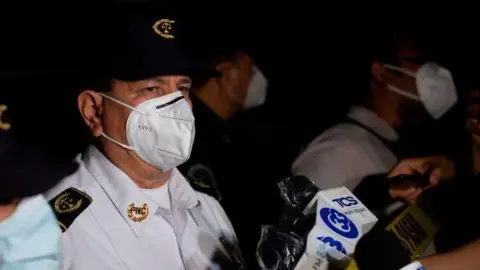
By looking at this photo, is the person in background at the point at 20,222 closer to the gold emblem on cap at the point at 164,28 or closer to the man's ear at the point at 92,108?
the man's ear at the point at 92,108

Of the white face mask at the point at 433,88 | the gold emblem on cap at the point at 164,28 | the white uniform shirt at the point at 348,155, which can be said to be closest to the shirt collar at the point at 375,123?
the white uniform shirt at the point at 348,155

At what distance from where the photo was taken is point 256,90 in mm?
2473

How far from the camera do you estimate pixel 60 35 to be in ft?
5.75

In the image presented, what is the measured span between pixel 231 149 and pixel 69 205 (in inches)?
31.7

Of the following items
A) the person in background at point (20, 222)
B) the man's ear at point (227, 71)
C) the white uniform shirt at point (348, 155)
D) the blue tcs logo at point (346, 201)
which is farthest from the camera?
the man's ear at point (227, 71)

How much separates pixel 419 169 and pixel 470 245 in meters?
0.40

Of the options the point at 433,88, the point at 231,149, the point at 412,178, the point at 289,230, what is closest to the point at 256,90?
the point at 231,149

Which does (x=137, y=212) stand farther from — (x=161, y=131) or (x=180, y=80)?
(x=180, y=80)

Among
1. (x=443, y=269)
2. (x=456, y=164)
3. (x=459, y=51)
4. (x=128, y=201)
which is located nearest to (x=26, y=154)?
(x=128, y=201)

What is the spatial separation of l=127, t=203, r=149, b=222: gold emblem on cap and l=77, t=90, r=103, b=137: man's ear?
0.65ft

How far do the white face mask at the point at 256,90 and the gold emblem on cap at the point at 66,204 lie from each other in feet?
3.32

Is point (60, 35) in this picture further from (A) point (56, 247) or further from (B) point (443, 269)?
(B) point (443, 269)

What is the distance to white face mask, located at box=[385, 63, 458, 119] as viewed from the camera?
224 cm

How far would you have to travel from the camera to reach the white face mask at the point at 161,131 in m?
1.58
